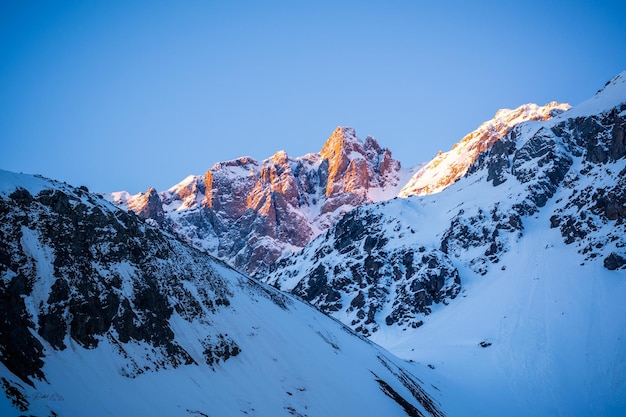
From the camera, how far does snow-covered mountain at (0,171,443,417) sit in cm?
2586

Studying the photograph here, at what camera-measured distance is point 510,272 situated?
114m

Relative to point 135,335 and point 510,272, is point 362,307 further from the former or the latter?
point 135,335

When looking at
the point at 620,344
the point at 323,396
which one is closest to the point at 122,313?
the point at 323,396

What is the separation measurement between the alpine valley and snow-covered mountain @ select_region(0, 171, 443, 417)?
15 centimetres

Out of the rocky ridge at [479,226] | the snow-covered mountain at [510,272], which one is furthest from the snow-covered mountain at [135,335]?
the rocky ridge at [479,226]

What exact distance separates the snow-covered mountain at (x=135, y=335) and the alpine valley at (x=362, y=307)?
153 millimetres

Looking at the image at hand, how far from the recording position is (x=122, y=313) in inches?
1318

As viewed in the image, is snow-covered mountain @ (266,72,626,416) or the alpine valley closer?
the alpine valley

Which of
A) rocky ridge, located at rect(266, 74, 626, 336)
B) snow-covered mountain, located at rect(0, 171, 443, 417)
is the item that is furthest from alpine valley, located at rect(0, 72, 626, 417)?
rocky ridge, located at rect(266, 74, 626, 336)

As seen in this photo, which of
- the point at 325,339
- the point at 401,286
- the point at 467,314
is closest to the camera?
the point at 325,339

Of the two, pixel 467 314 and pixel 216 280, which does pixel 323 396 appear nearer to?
pixel 216 280

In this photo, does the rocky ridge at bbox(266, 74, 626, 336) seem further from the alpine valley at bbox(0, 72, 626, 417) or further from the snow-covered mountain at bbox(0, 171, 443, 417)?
the snow-covered mountain at bbox(0, 171, 443, 417)

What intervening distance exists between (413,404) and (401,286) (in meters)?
87.0

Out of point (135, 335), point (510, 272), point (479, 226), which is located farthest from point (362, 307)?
point (135, 335)
